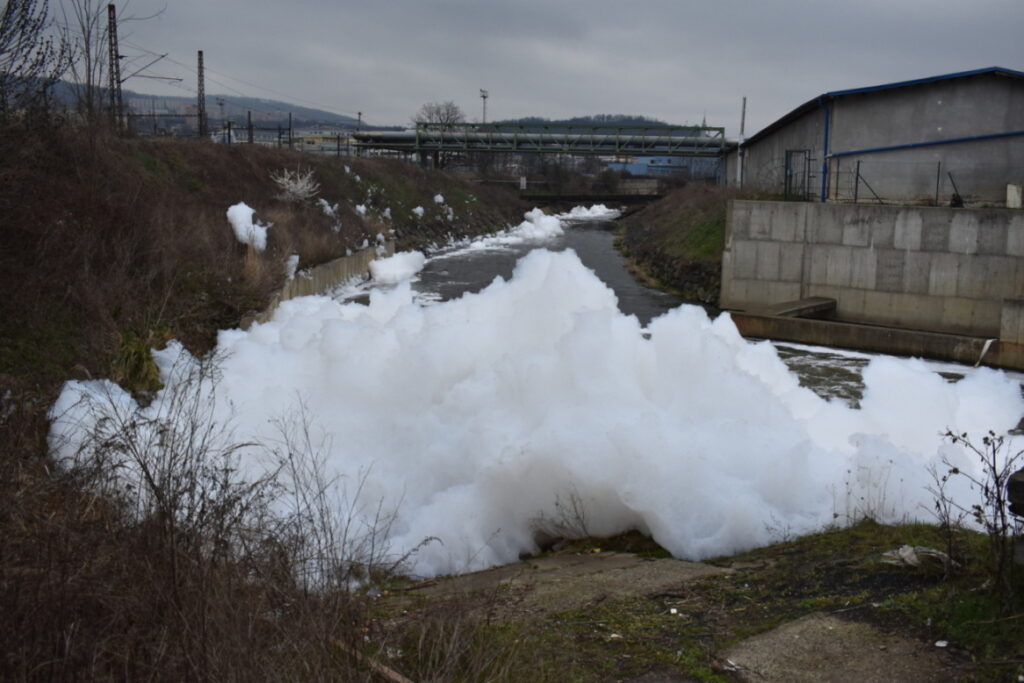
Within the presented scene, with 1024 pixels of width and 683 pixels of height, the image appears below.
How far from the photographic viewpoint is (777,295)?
29.3 metres

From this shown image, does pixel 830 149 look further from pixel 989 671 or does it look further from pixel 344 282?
pixel 989 671

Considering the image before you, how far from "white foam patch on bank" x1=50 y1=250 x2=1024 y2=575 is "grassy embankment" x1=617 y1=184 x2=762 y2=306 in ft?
59.1

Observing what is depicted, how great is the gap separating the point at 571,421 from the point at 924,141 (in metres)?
23.2

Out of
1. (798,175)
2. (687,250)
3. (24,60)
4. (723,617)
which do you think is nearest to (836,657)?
(723,617)

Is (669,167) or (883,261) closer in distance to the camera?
(883,261)

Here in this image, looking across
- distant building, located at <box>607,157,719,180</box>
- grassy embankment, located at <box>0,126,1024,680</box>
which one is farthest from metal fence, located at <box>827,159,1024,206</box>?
distant building, located at <box>607,157,719,180</box>

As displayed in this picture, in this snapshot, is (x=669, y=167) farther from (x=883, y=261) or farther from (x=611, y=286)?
(x=883, y=261)

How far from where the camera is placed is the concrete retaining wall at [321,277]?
76.7 feet

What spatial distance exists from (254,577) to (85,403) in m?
7.62

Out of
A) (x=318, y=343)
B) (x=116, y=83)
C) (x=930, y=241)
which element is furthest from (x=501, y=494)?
(x=116, y=83)

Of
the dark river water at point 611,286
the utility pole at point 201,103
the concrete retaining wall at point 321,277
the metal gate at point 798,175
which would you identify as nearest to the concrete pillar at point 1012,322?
the dark river water at point 611,286

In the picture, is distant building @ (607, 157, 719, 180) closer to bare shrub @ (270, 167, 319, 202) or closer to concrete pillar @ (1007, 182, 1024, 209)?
bare shrub @ (270, 167, 319, 202)

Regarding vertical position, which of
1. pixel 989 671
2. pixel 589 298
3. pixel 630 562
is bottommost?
pixel 630 562

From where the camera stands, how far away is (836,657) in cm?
581
